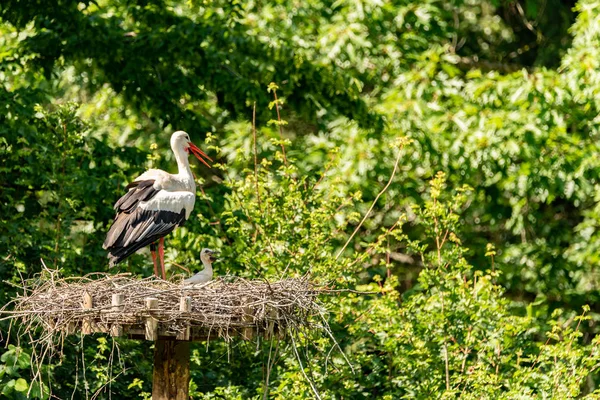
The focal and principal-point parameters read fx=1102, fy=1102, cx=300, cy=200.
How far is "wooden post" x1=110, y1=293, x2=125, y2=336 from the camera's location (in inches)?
239

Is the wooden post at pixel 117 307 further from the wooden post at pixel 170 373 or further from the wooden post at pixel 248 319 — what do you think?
the wooden post at pixel 248 319

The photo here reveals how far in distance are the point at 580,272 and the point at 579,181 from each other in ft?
6.56

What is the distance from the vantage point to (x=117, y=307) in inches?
240

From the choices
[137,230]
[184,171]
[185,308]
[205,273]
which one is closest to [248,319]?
[185,308]

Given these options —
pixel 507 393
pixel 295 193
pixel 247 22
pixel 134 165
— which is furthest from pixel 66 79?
pixel 507 393

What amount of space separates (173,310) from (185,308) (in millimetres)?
74

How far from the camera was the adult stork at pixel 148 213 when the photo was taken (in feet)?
25.2

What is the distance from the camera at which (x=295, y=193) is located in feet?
30.3

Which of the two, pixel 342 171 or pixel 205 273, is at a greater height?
pixel 205 273

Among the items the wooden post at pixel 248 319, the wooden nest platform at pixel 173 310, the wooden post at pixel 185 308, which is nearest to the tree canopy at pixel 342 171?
the wooden nest platform at pixel 173 310

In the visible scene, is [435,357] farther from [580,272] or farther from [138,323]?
[580,272]

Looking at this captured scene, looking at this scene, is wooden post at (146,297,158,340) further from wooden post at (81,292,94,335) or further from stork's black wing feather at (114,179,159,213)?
stork's black wing feather at (114,179,159,213)

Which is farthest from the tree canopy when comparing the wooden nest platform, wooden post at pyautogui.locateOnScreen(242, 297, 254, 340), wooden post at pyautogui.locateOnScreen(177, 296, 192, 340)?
wooden post at pyautogui.locateOnScreen(177, 296, 192, 340)

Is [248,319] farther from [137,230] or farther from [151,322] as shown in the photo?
[137,230]
